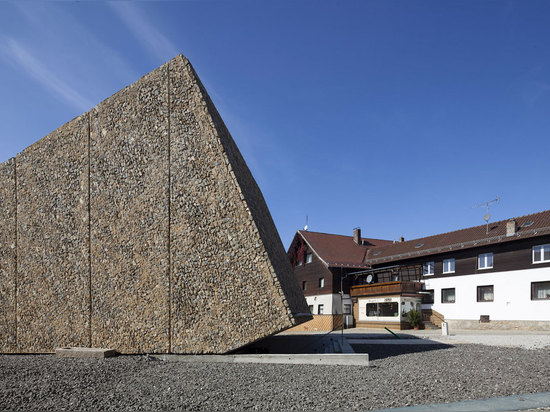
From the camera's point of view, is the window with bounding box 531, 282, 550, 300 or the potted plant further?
the potted plant

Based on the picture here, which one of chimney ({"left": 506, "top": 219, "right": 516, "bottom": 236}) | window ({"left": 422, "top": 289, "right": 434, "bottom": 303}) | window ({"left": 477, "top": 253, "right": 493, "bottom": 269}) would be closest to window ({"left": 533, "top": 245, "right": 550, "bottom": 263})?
chimney ({"left": 506, "top": 219, "right": 516, "bottom": 236})

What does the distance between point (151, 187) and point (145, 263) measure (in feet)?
6.67

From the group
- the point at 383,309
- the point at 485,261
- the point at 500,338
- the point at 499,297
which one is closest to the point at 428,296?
the point at 383,309

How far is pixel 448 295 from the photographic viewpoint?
28672 mm

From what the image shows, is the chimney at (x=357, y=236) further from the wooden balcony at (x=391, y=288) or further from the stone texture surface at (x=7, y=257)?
the stone texture surface at (x=7, y=257)

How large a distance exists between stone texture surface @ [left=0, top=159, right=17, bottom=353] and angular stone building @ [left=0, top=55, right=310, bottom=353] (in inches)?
2.6

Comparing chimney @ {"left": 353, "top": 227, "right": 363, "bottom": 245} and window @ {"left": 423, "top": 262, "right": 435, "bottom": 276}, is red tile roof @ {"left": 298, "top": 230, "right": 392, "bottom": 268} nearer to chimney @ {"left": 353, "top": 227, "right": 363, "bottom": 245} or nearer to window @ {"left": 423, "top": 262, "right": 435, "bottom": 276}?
chimney @ {"left": 353, "top": 227, "right": 363, "bottom": 245}

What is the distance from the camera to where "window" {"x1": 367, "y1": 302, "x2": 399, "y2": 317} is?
28734 mm

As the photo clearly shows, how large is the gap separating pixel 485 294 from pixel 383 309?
6509 millimetres

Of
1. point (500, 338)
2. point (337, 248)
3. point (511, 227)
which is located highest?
point (511, 227)

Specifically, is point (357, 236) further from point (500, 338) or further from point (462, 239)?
point (500, 338)

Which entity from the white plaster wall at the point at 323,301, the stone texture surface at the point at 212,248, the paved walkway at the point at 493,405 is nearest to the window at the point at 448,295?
the white plaster wall at the point at 323,301

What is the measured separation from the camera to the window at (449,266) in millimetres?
28716

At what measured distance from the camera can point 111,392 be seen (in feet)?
21.8
